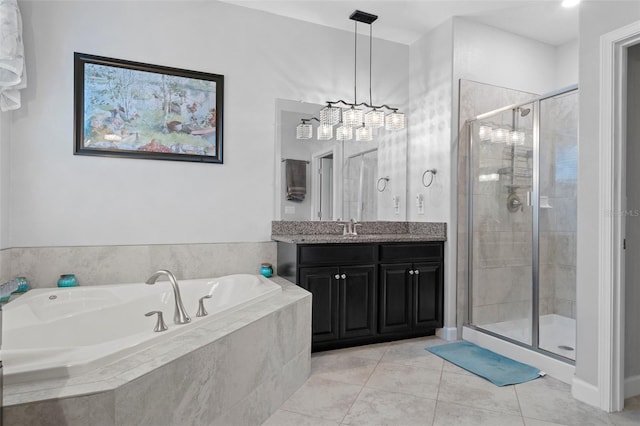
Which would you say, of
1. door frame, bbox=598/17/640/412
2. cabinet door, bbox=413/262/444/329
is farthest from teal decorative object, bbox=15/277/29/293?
door frame, bbox=598/17/640/412

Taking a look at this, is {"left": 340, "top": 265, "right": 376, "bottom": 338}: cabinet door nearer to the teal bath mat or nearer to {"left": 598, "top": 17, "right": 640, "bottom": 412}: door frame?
the teal bath mat

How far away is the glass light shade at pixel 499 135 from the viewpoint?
10.2 ft

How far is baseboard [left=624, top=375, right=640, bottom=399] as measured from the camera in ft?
7.43

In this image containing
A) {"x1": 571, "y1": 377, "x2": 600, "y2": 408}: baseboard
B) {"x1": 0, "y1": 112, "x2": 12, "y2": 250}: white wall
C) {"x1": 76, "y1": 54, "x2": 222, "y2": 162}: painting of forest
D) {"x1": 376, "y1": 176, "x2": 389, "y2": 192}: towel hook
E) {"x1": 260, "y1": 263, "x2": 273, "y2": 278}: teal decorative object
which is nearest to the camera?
{"x1": 571, "y1": 377, "x2": 600, "y2": 408}: baseboard

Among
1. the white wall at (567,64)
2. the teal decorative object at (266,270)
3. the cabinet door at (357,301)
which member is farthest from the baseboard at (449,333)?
the white wall at (567,64)

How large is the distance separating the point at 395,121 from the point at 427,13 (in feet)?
3.05

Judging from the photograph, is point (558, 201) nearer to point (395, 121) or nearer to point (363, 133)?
point (395, 121)

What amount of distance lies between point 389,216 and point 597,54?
79.7 inches

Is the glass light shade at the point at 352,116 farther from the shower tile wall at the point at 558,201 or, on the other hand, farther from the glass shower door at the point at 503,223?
the shower tile wall at the point at 558,201

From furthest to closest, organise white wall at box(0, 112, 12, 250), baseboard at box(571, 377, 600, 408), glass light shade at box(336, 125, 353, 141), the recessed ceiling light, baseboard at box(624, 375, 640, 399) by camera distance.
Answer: glass light shade at box(336, 125, 353, 141) < the recessed ceiling light < white wall at box(0, 112, 12, 250) < baseboard at box(624, 375, 640, 399) < baseboard at box(571, 377, 600, 408)

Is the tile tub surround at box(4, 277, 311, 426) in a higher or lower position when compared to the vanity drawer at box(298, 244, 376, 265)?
lower

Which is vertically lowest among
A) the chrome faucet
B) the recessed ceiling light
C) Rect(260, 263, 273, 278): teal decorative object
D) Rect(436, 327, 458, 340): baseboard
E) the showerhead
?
Rect(436, 327, 458, 340): baseboard

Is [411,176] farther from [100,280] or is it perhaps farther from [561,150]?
[100,280]

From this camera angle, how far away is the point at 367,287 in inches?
120
